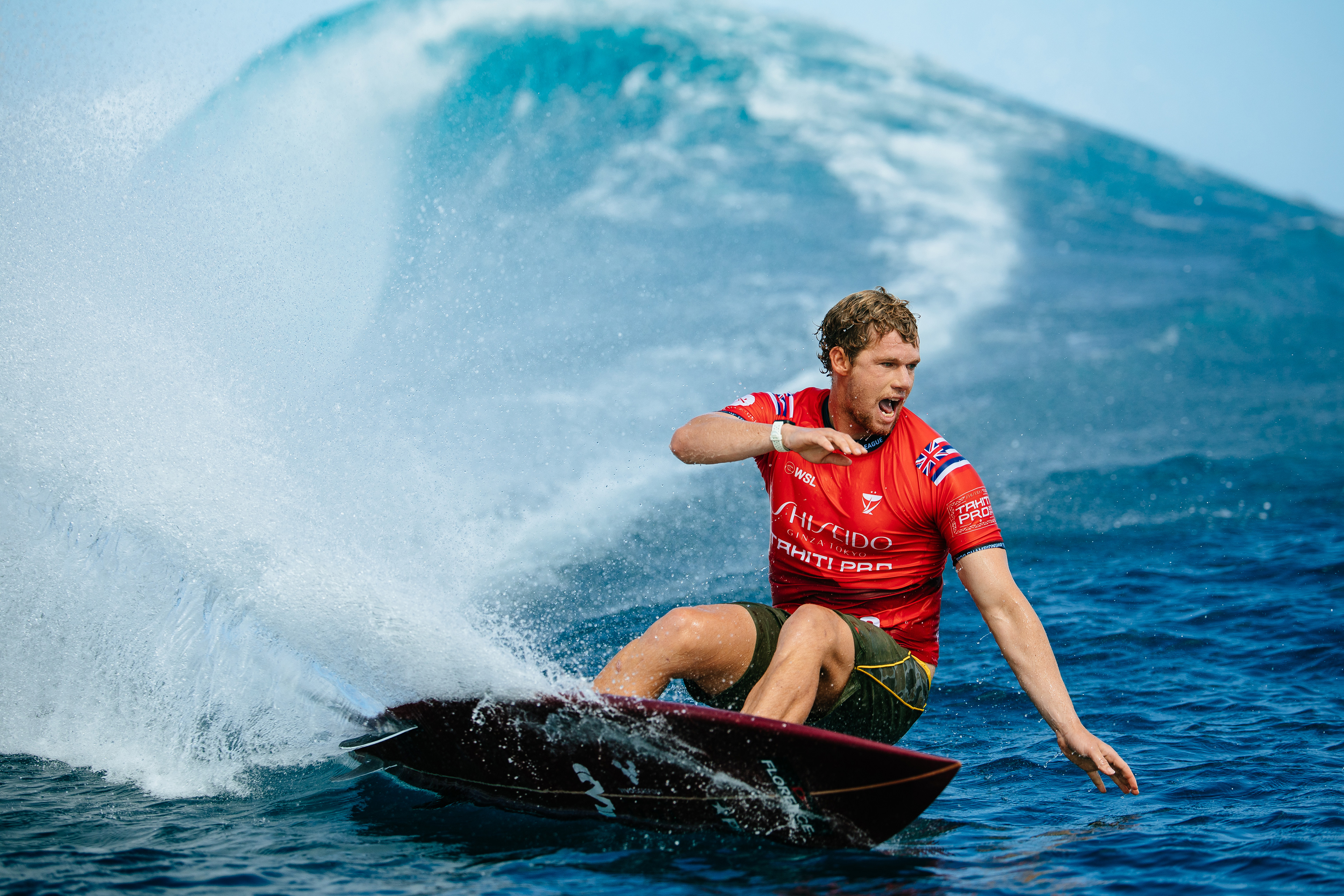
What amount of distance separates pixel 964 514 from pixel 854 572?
19.8 inches

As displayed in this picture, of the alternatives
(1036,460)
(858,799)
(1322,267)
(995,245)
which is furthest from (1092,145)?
(858,799)

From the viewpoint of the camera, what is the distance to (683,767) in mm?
3881

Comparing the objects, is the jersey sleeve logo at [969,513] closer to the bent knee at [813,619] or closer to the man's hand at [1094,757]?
the bent knee at [813,619]

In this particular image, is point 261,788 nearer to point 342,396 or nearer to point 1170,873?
point 1170,873

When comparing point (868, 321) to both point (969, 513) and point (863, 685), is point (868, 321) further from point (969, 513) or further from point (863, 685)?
point (863, 685)

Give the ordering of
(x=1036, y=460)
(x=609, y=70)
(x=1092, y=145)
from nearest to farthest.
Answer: (x=1036, y=460) → (x=609, y=70) → (x=1092, y=145)

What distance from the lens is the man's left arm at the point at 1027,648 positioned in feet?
13.0

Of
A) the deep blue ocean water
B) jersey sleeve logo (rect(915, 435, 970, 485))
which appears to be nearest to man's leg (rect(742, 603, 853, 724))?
the deep blue ocean water

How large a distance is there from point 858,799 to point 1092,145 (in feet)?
102

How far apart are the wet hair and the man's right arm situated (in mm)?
368

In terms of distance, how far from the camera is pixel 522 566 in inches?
318

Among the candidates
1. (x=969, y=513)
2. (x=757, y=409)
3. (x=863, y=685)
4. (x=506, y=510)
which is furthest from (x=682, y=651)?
(x=506, y=510)

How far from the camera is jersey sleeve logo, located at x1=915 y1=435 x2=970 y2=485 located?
14.1 feet

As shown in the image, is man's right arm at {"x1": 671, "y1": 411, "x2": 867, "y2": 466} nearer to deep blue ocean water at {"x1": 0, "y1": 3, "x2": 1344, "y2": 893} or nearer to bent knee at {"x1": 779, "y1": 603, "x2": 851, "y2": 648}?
bent knee at {"x1": 779, "y1": 603, "x2": 851, "y2": 648}
